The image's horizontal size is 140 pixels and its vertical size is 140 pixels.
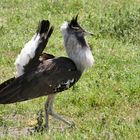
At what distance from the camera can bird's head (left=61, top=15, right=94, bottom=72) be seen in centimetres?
676

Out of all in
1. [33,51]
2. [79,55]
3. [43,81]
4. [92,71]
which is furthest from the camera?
[92,71]

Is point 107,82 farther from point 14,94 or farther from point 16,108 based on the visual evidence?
point 14,94

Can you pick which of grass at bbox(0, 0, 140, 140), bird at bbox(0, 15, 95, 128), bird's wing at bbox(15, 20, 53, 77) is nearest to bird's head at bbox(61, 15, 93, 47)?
bird at bbox(0, 15, 95, 128)

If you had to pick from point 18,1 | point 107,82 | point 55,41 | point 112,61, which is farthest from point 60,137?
point 18,1

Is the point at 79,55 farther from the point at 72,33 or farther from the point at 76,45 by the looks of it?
the point at 72,33

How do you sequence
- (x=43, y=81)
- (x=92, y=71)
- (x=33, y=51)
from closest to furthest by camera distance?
(x=33, y=51) < (x=43, y=81) < (x=92, y=71)

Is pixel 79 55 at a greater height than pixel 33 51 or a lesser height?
lesser

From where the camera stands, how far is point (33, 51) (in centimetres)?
650

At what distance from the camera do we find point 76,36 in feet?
22.4

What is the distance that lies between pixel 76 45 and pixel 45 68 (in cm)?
44

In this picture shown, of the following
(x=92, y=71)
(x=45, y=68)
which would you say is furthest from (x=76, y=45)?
(x=92, y=71)

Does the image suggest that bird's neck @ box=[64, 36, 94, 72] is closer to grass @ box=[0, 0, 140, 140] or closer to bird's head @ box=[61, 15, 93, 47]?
bird's head @ box=[61, 15, 93, 47]

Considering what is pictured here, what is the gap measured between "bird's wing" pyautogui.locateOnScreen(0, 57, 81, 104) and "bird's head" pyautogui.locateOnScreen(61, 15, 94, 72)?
0.08 m

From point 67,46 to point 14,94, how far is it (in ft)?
2.96
